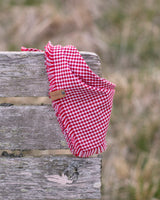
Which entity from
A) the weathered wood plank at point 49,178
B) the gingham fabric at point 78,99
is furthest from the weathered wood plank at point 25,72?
the weathered wood plank at point 49,178

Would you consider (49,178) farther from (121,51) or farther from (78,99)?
(121,51)

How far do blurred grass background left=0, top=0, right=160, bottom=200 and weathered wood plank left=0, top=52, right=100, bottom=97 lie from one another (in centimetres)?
30

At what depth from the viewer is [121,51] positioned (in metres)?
3.40

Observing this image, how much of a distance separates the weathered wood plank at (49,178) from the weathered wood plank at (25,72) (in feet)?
0.92

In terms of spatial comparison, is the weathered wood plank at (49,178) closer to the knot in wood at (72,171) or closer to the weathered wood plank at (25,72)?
the knot in wood at (72,171)

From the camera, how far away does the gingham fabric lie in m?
1.05

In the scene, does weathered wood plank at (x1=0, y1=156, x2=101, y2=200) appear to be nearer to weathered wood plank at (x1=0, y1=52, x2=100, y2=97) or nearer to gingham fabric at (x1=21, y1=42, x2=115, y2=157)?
gingham fabric at (x1=21, y1=42, x2=115, y2=157)

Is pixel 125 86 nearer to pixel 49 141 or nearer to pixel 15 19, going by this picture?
pixel 49 141

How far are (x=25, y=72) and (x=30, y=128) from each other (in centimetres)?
22

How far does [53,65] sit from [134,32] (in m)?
2.78

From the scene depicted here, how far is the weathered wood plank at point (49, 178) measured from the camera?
118 cm

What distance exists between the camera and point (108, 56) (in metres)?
3.39

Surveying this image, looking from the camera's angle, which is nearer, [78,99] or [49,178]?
[78,99]

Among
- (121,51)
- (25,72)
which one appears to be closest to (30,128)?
(25,72)
